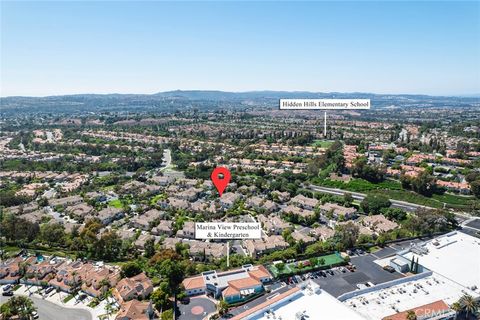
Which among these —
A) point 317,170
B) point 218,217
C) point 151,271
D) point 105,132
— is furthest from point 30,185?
point 105,132

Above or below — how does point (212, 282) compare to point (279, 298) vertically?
below

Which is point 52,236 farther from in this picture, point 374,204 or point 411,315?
point 374,204

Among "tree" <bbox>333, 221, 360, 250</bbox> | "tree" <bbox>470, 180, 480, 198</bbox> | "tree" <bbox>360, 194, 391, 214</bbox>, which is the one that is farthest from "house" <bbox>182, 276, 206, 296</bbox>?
"tree" <bbox>470, 180, 480, 198</bbox>

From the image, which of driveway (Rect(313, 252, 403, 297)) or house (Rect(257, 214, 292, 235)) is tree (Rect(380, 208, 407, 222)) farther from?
house (Rect(257, 214, 292, 235))

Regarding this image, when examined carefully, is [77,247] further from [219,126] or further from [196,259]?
[219,126]

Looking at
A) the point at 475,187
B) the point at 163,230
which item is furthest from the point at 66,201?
the point at 475,187

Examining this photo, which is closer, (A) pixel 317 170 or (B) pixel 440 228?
(B) pixel 440 228
